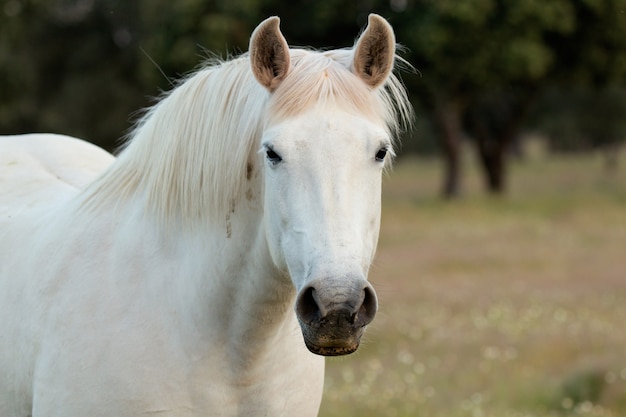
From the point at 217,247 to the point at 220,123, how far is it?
416 mm

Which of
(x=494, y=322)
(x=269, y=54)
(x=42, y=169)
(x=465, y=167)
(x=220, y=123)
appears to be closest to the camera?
(x=269, y=54)

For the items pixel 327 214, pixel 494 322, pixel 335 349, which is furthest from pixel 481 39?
pixel 335 349

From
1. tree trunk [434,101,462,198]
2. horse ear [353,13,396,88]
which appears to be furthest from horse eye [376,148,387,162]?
tree trunk [434,101,462,198]

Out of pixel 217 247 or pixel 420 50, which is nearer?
pixel 217 247

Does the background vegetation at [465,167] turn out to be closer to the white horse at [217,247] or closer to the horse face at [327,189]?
the white horse at [217,247]

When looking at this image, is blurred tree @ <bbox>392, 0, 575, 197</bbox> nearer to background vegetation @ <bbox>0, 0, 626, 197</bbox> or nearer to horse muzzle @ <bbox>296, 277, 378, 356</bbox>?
background vegetation @ <bbox>0, 0, 626, 197</bbox>

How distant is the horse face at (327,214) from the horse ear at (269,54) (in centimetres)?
21

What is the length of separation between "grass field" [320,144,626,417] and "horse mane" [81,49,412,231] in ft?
2.37

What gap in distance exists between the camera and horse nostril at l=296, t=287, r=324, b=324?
8.75 feet

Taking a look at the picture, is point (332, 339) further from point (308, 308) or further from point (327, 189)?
point (327, 189)

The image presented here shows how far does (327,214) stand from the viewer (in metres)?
2.74

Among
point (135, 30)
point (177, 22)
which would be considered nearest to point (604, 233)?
point (177, 22)

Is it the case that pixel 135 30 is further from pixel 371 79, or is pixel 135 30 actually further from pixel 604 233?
pixel 371 79

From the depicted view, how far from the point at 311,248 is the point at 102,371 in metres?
0.91
